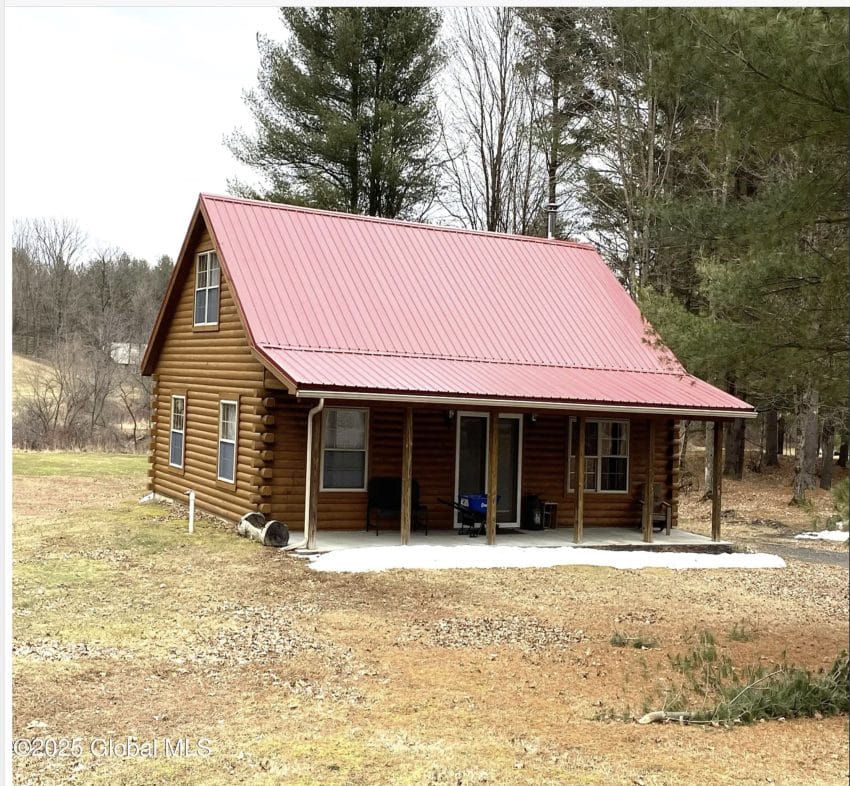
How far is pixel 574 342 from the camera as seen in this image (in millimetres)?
17453

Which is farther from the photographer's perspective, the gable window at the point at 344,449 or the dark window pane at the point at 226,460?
the dark window pane at the point at 226,460

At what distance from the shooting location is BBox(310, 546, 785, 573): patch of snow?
42.4 feet

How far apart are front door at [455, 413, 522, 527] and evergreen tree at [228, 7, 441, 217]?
1477 centimetres

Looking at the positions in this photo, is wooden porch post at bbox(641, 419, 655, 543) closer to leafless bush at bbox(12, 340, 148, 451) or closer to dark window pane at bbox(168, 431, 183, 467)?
dark window pane at bbox(168, 431, 183, 467)

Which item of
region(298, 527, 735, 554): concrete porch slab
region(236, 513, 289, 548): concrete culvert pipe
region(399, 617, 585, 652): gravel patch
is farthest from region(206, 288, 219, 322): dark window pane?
region(399, 617, 585, 652): gravel patch

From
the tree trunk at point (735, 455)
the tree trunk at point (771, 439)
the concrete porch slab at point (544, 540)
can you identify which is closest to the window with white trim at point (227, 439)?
the concrete porch slab at point (544, 540)

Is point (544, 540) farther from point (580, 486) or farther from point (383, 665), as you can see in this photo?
point (383, 665)

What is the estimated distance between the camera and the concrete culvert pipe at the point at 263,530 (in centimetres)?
1375

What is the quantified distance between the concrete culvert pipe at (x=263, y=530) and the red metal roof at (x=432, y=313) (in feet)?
7.32

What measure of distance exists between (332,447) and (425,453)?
5.08 ft

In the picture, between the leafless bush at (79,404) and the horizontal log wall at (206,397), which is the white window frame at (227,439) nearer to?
the horizontal log wall at (206,397)

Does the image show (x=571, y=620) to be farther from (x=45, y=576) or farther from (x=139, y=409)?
(x=139, y=409)

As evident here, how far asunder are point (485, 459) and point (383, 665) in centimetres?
807

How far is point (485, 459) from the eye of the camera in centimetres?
1617
